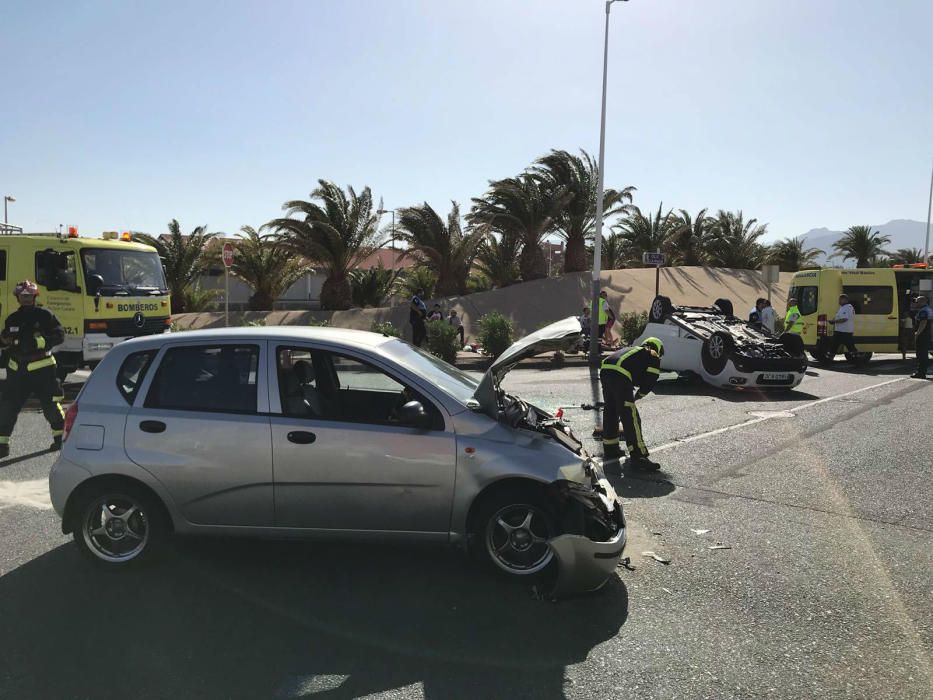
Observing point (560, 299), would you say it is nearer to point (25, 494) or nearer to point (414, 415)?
point (25, 494)

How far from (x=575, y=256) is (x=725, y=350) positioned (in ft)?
60.0

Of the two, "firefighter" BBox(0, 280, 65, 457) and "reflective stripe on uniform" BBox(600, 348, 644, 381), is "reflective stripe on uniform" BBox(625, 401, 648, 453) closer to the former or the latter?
"reflective stripe on uniform" BBox(600, 348, 644, 381)

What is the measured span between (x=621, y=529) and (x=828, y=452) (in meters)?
4.68

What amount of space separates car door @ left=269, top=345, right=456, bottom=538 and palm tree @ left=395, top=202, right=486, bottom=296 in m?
23.0

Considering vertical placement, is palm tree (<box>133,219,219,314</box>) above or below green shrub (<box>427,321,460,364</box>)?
above

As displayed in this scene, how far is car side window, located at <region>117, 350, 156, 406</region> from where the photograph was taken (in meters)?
4.43

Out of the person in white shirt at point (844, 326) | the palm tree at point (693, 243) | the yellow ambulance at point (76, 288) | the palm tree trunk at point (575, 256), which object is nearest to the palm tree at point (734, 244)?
the palm tree at point (693, 243)

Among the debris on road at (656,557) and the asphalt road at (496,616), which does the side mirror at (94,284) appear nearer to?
the asphalt road at (496,616)

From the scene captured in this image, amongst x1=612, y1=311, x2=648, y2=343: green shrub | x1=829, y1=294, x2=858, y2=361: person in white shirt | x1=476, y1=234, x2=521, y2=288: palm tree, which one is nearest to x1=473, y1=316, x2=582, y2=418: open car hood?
x1=829, y1=294, x2=858, y2=361: person in white shirt

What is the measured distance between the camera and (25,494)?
19.6 feet

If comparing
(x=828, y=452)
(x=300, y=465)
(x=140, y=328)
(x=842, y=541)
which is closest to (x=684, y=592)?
(x=842, y=541)

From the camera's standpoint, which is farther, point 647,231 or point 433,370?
point 647,231

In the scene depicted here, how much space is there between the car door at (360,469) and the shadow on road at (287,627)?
401 millimetres

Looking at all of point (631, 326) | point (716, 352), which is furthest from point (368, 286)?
point (716, 352)
